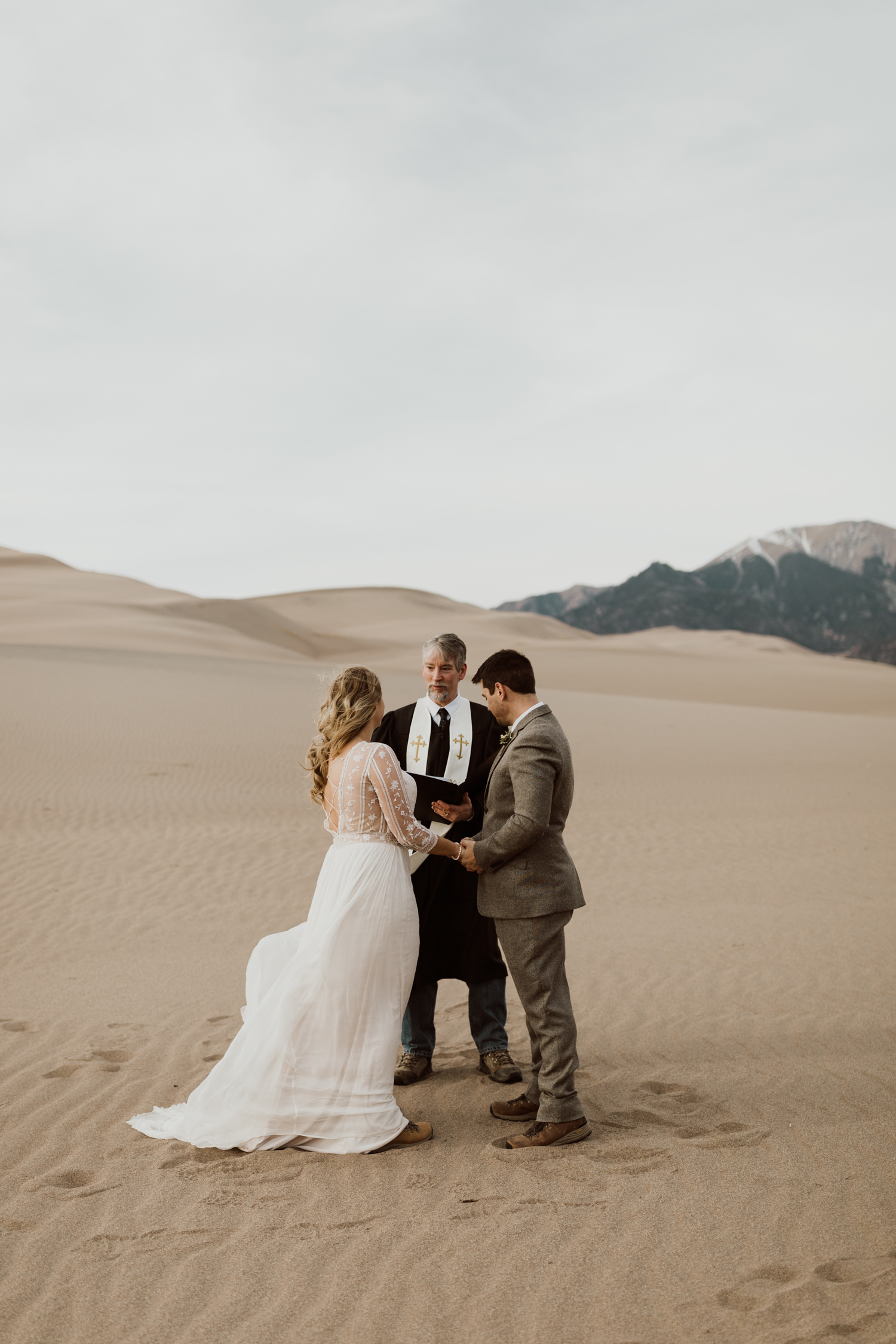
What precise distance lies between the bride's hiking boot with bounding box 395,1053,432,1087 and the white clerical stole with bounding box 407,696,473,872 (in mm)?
975

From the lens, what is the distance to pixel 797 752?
19.2m

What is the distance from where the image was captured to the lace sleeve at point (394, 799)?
376 cm

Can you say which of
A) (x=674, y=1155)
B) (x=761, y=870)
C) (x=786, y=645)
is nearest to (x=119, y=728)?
(x=761, y=870)

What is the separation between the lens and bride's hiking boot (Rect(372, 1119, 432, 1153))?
3.79 m

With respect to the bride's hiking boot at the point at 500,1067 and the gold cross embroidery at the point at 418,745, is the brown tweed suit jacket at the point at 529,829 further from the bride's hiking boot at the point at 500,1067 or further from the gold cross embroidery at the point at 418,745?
the bride's hiking boot at the point at 500,1067

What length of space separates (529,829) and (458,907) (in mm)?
1048

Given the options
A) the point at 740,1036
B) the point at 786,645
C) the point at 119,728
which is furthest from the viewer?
the point at 786,645

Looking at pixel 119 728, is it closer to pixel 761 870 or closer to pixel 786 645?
pixel 761 870

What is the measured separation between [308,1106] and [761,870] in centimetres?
750

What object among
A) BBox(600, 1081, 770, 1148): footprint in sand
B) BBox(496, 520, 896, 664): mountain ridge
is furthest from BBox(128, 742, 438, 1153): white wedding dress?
BBox(496, 520, 896, 664): mountain ridge

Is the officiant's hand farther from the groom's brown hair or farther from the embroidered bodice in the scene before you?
the groom's brown hair

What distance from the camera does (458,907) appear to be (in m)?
4.50

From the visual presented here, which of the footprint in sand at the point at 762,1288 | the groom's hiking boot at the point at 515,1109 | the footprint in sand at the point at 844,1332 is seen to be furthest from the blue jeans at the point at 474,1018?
the footprint in sand at the point at 844,1332

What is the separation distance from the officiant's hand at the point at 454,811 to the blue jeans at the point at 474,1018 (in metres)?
0.94
